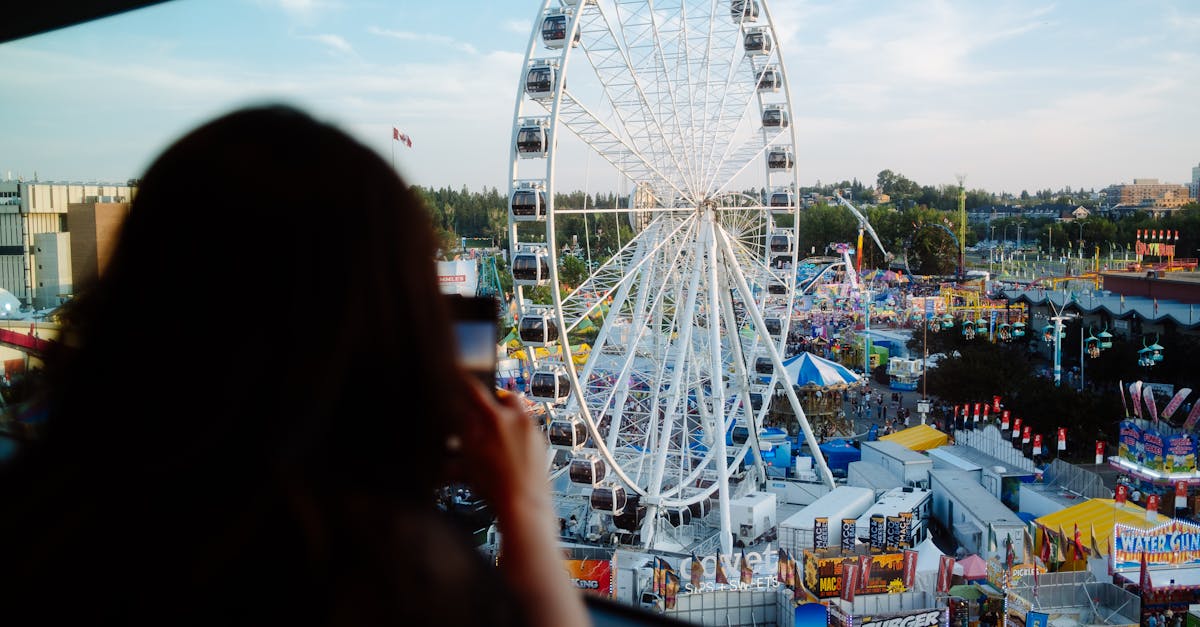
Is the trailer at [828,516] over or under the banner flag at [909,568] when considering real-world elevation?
under

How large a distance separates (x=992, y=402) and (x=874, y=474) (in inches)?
169

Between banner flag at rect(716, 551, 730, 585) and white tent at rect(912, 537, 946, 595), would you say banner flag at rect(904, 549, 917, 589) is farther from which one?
banner flag at rect(716, 551, 730, 585)

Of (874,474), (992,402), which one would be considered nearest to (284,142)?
(874,474)

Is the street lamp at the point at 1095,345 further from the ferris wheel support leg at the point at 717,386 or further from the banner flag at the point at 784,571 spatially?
the banner flag at the point at 784,571

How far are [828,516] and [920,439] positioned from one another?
15.5 ft

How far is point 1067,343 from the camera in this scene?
2014 centimetres

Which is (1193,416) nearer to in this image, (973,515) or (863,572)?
(973,515)

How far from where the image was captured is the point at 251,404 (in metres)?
0.44

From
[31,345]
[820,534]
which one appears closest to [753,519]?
[820,534]

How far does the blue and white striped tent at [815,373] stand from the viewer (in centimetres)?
1759

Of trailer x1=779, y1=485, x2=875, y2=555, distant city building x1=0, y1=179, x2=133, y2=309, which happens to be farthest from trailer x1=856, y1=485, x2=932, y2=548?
distant city building x1=0, y1=179, x2=133, y2=309

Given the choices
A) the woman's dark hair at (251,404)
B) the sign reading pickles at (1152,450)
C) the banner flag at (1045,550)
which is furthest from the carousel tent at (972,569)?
the woman's dark hair at (251,404)

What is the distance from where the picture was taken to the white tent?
8070mm

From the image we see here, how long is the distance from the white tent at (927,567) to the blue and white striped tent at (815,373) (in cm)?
853
